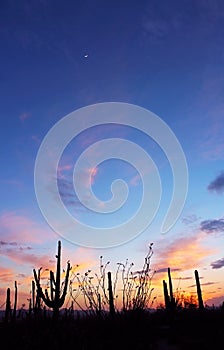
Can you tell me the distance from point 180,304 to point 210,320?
511 centimetres

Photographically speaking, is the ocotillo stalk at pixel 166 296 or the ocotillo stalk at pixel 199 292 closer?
the ocotillo stalk at pixel 199 292

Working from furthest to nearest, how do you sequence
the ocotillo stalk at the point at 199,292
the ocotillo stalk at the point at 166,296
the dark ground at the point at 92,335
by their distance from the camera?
the ocotillo stalk at the point at 166,296 → the ocotillo stalk at the point at 199,292 → the dark ground at the point at 92,335

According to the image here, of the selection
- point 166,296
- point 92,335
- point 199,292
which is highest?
point 199,292

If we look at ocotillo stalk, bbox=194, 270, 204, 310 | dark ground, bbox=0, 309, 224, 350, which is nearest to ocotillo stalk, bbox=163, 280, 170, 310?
ocotillo stalk, bbox=194, 270, 204, 310

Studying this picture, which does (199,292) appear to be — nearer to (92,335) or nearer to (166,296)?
(166,296)

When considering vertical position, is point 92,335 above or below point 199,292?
below

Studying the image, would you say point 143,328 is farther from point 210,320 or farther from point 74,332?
point 210,320

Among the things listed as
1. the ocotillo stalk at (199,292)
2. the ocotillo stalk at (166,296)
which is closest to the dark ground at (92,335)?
the ocotillo stalk at (199,292)

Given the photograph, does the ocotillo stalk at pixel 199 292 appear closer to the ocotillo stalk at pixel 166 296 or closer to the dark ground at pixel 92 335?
the ocotillo stalk at pixel 166 296

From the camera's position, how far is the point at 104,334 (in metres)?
8.13

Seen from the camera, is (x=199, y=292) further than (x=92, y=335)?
Yes

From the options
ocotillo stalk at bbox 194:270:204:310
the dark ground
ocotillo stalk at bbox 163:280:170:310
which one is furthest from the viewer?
ocotillo stalk at bbox 163:280:170:310

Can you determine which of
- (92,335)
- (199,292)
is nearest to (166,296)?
(199,292)

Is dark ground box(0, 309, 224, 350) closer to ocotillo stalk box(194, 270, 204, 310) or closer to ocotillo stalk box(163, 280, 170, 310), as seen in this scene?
ocotillo stalk box(194, 270, 204, 310)
